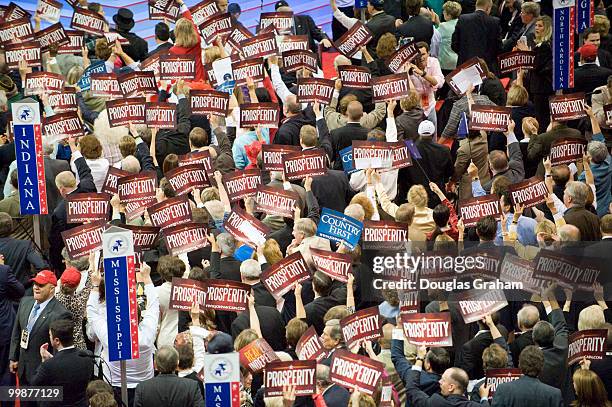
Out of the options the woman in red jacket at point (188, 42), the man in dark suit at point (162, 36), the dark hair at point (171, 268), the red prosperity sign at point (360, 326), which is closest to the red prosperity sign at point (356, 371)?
the red prosperity sign at point (360, 326)

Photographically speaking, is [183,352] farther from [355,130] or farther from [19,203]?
[355,130]

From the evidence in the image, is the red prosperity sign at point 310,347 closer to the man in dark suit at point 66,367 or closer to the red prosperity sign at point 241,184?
the man in dark suit at point 66,367

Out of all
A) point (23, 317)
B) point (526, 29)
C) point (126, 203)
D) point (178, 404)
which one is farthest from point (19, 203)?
point (526, 29)

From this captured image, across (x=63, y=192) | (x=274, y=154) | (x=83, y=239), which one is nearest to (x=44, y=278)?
(x=83, y=239)

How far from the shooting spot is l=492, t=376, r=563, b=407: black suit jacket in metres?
11.3

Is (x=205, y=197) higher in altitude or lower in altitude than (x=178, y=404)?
higher

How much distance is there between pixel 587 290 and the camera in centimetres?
1274

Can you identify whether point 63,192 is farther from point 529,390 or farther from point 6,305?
point 529,390

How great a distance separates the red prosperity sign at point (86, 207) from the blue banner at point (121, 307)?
2.88 meters

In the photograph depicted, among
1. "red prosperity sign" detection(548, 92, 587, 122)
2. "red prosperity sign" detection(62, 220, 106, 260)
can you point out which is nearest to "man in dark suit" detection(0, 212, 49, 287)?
"red prosperity sign" detection(62, 220, 106, 260)

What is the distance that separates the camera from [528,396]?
11.3 meters

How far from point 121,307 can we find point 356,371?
6.23ft

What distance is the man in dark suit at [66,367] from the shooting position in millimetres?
11828

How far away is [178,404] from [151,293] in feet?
4.31
